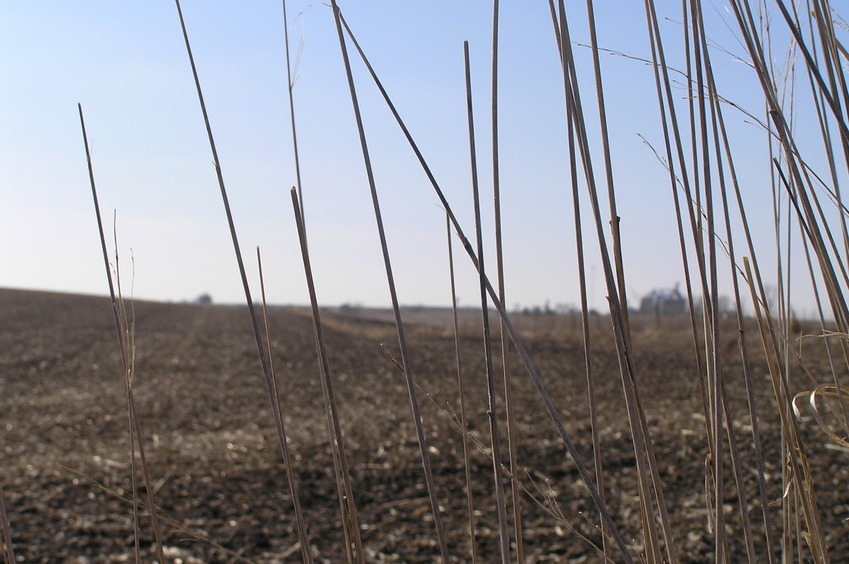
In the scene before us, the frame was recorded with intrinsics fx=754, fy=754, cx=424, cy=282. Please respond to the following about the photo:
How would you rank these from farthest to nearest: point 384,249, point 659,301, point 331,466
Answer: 1. point 659,301
2. point 331,466
3. point 384,249

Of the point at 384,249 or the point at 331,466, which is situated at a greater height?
the point at 384,249

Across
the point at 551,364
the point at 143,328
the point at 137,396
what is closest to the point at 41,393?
the point at 137,396

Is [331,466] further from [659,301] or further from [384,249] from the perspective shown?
[659,301]

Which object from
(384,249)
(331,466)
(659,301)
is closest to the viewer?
(384,249)

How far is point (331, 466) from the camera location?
4652 mm

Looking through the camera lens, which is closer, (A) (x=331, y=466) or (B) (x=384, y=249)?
(B) (x=384, y=249)

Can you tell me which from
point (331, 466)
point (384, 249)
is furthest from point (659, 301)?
point (384, 249)

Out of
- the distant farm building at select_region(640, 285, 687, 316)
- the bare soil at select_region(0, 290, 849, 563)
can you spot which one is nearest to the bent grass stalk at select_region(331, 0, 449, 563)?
the bare soil at select_region(0, 290, 849, 563)

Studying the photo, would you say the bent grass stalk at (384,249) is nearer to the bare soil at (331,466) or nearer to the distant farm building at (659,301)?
the bare soil at (331,466)

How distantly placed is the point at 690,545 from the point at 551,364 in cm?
792

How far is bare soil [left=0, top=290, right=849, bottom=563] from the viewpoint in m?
3.29

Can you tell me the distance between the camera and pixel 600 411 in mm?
Result: 6535

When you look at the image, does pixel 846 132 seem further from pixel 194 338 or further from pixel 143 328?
pixel 143 328

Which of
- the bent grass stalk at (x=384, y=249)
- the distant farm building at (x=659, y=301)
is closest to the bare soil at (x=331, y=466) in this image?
the bent grass stalk at (x=384, y=249)
